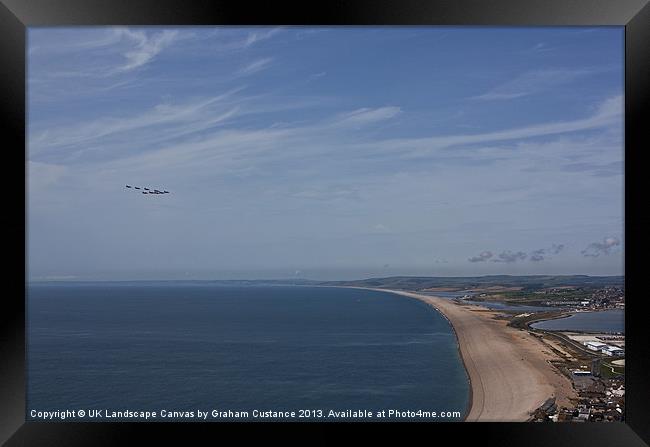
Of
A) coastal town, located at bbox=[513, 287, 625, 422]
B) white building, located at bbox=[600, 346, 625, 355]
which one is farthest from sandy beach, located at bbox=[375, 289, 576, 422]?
white building, located at bbox=[600, 346, 625, 355]

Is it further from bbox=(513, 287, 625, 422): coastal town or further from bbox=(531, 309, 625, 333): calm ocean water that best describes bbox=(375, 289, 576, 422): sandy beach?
bbox=(531, 309, 625, 333): calm ocean water

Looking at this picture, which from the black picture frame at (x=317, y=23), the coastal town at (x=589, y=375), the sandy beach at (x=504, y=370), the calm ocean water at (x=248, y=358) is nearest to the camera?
the black picture frame at (x=317, y=23)

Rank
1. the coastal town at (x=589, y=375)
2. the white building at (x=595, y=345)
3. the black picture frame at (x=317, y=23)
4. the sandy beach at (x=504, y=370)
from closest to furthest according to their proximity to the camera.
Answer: the black picture frame at (x=317, y=23) → the coastal town at (x=589, y=375) → the sandy beach at (x=504, y=370) → the white building at (x=595, y=345)

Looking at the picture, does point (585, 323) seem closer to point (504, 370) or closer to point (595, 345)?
point (595, 345)

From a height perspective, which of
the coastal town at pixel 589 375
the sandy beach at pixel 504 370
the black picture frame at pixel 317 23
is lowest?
the sandy beach at pixel 504 370

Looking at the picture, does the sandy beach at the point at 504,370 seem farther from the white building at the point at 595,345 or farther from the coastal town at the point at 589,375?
the white building at the point at 595,345

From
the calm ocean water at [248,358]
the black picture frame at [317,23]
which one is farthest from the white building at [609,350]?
the black picture frame at [317,23]

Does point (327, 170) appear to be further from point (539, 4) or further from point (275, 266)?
point (539, 4)

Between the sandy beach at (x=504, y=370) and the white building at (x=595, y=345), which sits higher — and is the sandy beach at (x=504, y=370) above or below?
below
